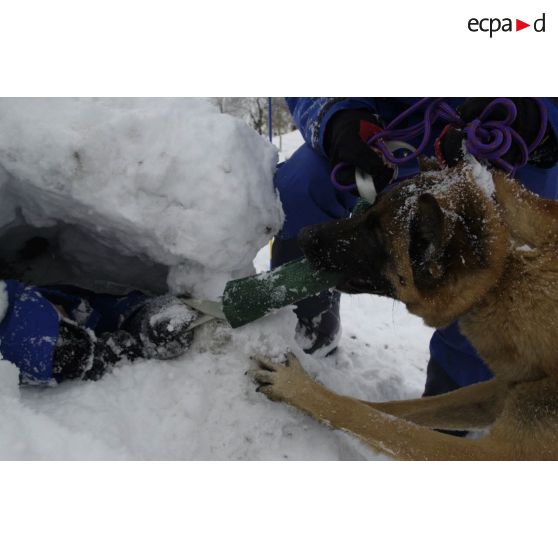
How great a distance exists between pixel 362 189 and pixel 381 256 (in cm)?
36

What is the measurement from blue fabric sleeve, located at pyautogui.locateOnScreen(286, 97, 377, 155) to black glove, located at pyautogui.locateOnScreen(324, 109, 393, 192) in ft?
0.18

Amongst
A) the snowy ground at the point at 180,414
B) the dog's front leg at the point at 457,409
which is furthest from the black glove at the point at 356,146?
the dog's front leg at the point at 457,409

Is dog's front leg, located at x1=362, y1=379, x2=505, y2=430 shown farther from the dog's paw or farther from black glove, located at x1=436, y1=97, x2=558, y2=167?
black glove, located at x1=436, y1=97, x2=558, y2=167

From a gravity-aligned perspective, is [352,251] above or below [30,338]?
above

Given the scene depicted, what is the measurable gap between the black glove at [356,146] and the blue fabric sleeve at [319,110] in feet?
0.18

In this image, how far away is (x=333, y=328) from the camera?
358 cm

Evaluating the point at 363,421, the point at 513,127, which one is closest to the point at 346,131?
the point at 513,127

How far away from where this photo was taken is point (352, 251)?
1.89m

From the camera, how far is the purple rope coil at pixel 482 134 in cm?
180

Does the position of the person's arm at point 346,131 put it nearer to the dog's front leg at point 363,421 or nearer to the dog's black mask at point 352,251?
the dog's black mask at point 352,251

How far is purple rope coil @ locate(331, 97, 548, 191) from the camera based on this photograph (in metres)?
1.80

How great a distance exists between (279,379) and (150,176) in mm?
1080

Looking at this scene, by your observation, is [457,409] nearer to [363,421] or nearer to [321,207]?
[363,421]

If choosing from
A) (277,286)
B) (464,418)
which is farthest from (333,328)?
(277,286)
